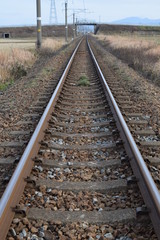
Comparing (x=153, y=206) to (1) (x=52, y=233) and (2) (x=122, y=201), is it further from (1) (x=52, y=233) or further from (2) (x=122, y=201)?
(1) (x=52, y=233)

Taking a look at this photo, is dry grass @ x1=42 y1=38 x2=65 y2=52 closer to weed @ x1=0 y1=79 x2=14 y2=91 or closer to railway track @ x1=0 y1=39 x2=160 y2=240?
weed @ x1=0 y1=79 x2=14 y2=91

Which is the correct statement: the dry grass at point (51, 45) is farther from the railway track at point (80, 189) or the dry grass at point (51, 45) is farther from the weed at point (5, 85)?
the railway track at point (80, 189)

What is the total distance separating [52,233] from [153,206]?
90cm

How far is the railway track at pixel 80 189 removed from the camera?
9.36 feet

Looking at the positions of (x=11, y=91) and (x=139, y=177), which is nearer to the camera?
(x=139, y=177)

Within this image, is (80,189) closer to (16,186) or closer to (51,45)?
(16,186)

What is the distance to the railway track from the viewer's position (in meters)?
2.85

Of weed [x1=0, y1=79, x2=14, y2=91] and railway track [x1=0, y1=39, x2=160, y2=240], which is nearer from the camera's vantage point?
railway track [x1=0, y1=39, x2=160, y2=240]

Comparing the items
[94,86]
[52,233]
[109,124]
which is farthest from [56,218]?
[94,86]

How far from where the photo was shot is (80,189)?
11.6 ft

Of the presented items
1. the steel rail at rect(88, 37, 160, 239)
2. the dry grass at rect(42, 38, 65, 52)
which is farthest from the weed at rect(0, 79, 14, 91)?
the dry grass at rect(42, 38, 65, 52)

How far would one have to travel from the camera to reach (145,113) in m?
6.72

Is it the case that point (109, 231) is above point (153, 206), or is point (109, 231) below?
below

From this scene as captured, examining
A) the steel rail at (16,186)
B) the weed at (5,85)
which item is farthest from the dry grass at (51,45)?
the steel rail at (16,186)
